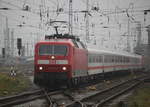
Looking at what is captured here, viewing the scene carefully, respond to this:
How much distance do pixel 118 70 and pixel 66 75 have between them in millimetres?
25465

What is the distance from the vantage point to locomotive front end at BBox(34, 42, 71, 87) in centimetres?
2109

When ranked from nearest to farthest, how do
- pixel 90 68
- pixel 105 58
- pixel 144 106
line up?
1. pixel 144 106
2. pixel 90 68
3. pixel 105 58

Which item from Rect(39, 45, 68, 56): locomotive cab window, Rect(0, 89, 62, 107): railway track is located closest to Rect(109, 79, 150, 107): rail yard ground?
Rect(0, 89, 62, 107): railway track

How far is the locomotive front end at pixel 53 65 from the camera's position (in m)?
21.1

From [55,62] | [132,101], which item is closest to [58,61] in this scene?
[55,62]

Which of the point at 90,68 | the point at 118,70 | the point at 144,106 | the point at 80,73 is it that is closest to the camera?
the point at 144,106

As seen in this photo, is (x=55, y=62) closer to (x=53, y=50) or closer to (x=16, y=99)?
(x=53, y=50)

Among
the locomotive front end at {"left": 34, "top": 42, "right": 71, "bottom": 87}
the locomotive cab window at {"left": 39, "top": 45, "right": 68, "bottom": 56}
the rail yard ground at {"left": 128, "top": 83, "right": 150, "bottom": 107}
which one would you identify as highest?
the locomotive cab window at {"left": 39, "top": 45, "right": 68, "bottom": 56}

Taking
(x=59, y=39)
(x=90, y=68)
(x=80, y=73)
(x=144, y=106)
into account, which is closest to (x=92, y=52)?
(x=90, y=68)

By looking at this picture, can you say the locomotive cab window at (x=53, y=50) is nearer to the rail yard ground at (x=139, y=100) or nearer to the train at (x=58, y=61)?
the train at (x=58, y=61)

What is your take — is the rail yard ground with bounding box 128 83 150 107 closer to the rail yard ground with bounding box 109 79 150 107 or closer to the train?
the rail yard ground with bounding box 109 79 150 107

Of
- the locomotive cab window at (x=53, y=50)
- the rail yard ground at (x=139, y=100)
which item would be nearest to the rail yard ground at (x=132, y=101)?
the rail yard ground at (x=139, y=100)

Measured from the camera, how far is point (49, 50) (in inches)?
856

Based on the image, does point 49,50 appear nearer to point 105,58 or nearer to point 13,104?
point 13,104
